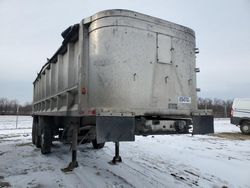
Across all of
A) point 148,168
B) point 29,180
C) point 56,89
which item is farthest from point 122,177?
point 56,89

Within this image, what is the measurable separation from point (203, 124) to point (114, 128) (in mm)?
2198

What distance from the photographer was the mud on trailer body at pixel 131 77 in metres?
5.12

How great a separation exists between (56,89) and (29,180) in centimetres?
263

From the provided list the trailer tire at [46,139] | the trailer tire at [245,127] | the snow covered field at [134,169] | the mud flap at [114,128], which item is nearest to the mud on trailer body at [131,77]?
the mud flap at [114,128]

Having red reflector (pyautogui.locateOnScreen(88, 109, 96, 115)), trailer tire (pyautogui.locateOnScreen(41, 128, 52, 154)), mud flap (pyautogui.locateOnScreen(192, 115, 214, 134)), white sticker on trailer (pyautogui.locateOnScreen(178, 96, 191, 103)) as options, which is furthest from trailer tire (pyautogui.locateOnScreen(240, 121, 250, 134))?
red reflector (pyautogui.locateOnScreen(88, 109, 96, 115))

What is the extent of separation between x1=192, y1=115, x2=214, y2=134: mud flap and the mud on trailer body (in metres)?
0.07


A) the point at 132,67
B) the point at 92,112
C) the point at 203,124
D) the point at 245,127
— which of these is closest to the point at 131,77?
the point at 132,67

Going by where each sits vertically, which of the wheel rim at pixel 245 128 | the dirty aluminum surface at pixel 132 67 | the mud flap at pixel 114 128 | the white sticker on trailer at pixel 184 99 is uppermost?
the dirty aluminum surface at pixel 132 67

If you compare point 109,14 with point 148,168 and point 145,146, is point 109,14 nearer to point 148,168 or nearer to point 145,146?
point 148,168

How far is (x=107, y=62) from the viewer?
5.16 meters

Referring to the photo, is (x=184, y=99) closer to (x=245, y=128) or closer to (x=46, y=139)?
(x=46, y=139)

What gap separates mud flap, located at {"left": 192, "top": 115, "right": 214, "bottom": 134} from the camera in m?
6.04

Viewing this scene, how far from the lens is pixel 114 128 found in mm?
4895

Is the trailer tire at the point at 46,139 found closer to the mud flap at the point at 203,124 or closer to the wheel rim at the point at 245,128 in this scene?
the mud flap at the point at 203,124
